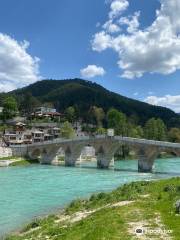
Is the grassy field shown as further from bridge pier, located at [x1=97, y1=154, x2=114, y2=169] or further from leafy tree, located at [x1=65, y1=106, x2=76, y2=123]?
leafy tree, located at [x1=65, y1=106, x2=76, y2=123]

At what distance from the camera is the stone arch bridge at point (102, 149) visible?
66312 mm

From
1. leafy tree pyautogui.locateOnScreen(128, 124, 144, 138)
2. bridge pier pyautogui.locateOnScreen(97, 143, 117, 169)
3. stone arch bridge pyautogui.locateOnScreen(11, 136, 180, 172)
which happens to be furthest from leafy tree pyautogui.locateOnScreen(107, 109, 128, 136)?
bridge pier pyautogui.locateOnScreen(97, 143, 117, 169)

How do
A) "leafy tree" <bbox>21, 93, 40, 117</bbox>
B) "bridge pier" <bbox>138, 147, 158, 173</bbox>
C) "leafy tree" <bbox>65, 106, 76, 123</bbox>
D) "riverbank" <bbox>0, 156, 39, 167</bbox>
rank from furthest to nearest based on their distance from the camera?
"leafy tree" <bbox>21, 93, 40, 117</bbox> → "leafy tree" <bbox>65, 106, 76, 123</bbox> → "riverbank" <bbox>0, 156, 39, 167</bbox> → "bridge pier" <bbox>138, 147, 158, 173</bbox>

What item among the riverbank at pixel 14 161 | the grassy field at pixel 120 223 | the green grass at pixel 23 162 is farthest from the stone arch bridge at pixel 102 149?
the grassy field at pixel 120 223

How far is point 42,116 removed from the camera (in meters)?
139

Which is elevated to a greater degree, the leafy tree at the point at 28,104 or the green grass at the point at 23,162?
the leafy tree at the point at 28,104

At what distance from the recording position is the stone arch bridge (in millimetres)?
66312

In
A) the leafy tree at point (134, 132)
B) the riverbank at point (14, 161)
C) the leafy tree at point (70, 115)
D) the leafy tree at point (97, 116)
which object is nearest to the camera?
the riverbank at point (14, 161)

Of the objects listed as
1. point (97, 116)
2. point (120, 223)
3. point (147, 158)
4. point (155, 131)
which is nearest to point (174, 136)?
point (155, 131)

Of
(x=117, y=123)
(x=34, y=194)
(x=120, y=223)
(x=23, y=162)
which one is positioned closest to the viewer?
(x=120, y=223)

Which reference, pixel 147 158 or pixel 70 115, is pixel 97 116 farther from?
pixel 147 158

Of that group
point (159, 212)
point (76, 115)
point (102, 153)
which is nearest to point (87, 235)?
point (159, 212)

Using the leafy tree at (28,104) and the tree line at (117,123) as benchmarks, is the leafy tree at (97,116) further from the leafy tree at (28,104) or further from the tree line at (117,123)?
the leafy tree at (28,104)

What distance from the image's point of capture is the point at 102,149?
2950 inches
